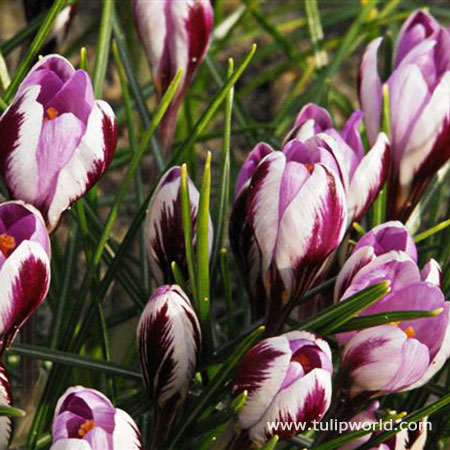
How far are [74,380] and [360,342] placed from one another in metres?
0.35

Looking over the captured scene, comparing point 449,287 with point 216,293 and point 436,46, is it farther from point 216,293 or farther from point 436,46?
point 216,293

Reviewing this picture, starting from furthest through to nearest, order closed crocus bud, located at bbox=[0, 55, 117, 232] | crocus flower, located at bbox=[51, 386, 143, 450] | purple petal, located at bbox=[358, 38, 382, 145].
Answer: purple petal, located at bbox=[358, 38, 382, 145] → closed crocus bud, located at bbox=[0, 55, 117, 232] → crocus flower, located at bbox=[51, 386, 143, 450]

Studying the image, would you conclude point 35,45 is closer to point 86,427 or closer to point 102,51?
point 102,51

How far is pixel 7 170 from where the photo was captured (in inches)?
27.8

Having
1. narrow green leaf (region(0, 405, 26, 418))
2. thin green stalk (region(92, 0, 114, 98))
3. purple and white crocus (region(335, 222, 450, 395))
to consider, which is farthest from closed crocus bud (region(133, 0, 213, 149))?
narrow green leaf (region(0, 405, 26, 418))

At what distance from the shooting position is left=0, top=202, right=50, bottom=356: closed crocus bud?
2.08ft

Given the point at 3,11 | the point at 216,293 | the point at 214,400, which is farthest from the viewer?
the point at 3,11

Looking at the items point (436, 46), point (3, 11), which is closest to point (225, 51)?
point (3, 11)

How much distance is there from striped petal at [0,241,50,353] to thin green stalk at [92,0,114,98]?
326 millimetres

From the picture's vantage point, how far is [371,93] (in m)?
0.92

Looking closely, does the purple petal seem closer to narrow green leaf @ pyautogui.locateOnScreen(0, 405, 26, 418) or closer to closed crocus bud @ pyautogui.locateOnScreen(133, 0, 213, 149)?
closed crocus bud @ pyautogui.locateOnScreen(133, 0, 213, 149)

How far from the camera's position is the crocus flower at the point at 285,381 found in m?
0.66

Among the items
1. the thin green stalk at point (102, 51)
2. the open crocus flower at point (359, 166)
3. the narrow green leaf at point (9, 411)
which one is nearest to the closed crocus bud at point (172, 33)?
the thin green stalk at point (102, 51)

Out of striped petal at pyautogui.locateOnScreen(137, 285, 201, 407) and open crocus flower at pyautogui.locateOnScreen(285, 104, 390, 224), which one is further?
open crocus flower at pyautogui.locateOnScreen(285, 104, 390, 224)
